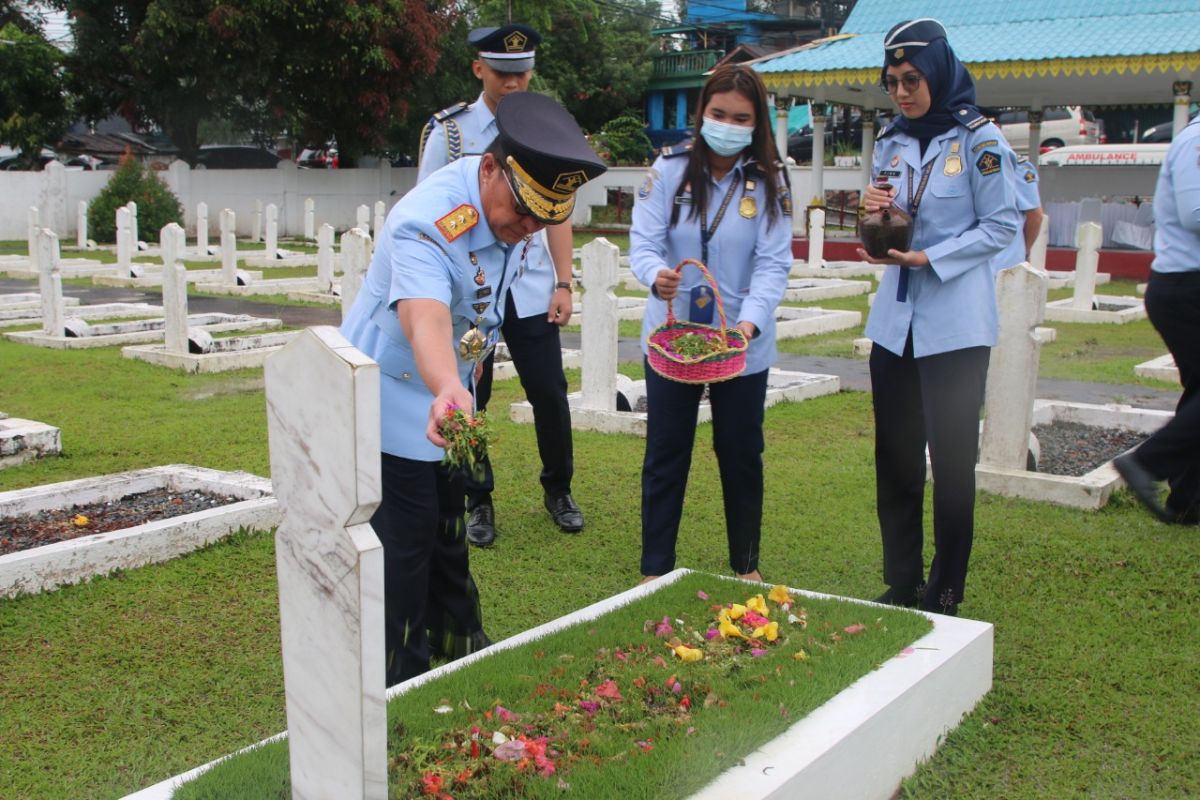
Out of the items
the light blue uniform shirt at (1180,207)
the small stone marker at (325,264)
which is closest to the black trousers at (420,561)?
the light blue uniform shirt at (1180,207)

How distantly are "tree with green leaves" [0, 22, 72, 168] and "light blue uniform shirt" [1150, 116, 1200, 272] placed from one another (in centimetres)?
2752

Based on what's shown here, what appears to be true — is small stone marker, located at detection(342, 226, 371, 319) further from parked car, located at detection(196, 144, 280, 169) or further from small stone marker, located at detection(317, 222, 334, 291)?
parked car, located at detection(196, 144, 280, 169)

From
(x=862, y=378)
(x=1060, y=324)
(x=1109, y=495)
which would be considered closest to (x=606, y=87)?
(x=1060, y=324)

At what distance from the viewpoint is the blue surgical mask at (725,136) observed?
419cm

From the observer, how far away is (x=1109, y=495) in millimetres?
5988

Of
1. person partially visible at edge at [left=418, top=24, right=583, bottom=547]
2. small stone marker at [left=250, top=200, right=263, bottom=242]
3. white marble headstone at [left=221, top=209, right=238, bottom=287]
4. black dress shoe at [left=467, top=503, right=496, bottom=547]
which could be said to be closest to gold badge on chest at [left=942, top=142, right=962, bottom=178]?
person partially visible at edge at [left=418, top=24, right=583, bottom=547]

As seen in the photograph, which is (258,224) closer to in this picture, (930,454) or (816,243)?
(816,243)

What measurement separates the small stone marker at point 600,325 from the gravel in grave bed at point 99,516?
8.95ft

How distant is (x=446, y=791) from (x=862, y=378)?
7.80m

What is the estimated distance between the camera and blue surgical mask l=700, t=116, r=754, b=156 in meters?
4.19

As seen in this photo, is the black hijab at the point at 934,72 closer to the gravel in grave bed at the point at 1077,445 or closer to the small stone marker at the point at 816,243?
the gravel in grave bed at the point at 1077,445

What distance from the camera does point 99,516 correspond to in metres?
5.31

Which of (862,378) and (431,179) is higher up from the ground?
(431,179)

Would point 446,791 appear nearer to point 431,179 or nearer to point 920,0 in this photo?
point 431,179
